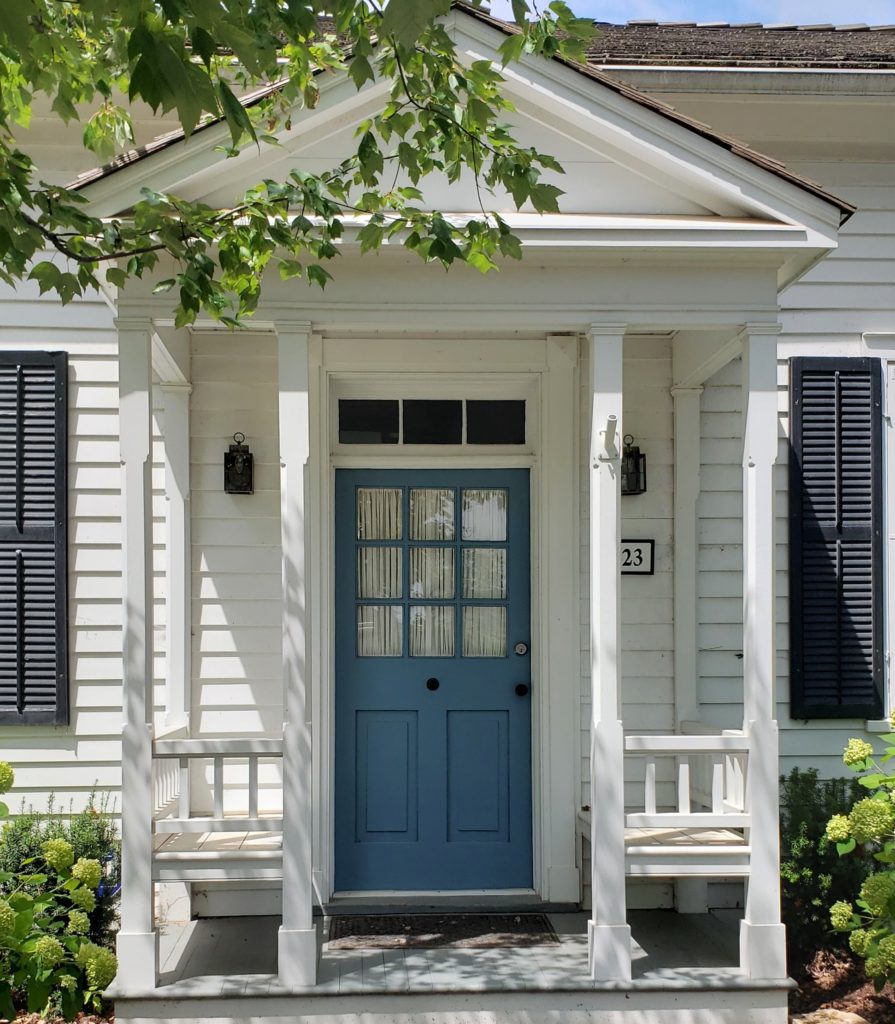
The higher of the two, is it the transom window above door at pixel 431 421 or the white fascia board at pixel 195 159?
the white fascia board at pixel 195 159

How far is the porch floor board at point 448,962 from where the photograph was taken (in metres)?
3.99

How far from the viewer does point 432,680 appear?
16.9ft

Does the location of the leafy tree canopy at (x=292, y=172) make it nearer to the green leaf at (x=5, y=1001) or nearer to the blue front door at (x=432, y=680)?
the blue front door at (x=432, y=680)

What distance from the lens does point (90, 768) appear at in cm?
519

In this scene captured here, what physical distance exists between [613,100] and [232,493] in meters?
2.57

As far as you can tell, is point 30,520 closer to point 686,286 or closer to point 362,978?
point 362,978

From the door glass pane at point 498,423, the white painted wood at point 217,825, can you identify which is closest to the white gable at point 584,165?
the door glass pane at point 498,423

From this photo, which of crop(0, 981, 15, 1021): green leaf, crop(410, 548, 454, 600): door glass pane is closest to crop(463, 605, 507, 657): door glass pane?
crop(410, 548, 454, 600): door glass pane

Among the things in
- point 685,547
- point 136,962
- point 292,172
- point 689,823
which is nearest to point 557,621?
point 685,547

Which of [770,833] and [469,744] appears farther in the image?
[469,744]

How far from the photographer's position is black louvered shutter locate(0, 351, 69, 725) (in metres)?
5.14

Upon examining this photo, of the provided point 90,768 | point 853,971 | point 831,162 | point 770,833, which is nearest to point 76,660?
point 90,768

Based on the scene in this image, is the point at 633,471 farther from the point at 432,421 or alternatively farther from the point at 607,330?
the point at 607,330

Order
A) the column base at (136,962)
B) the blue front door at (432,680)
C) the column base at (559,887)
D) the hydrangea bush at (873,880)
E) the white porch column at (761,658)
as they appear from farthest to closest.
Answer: the blue front door at (432,680), the column base at (559,887), the white porch column at (761,658), the column base at (136,962), the hydrangea bush at (873,880)
